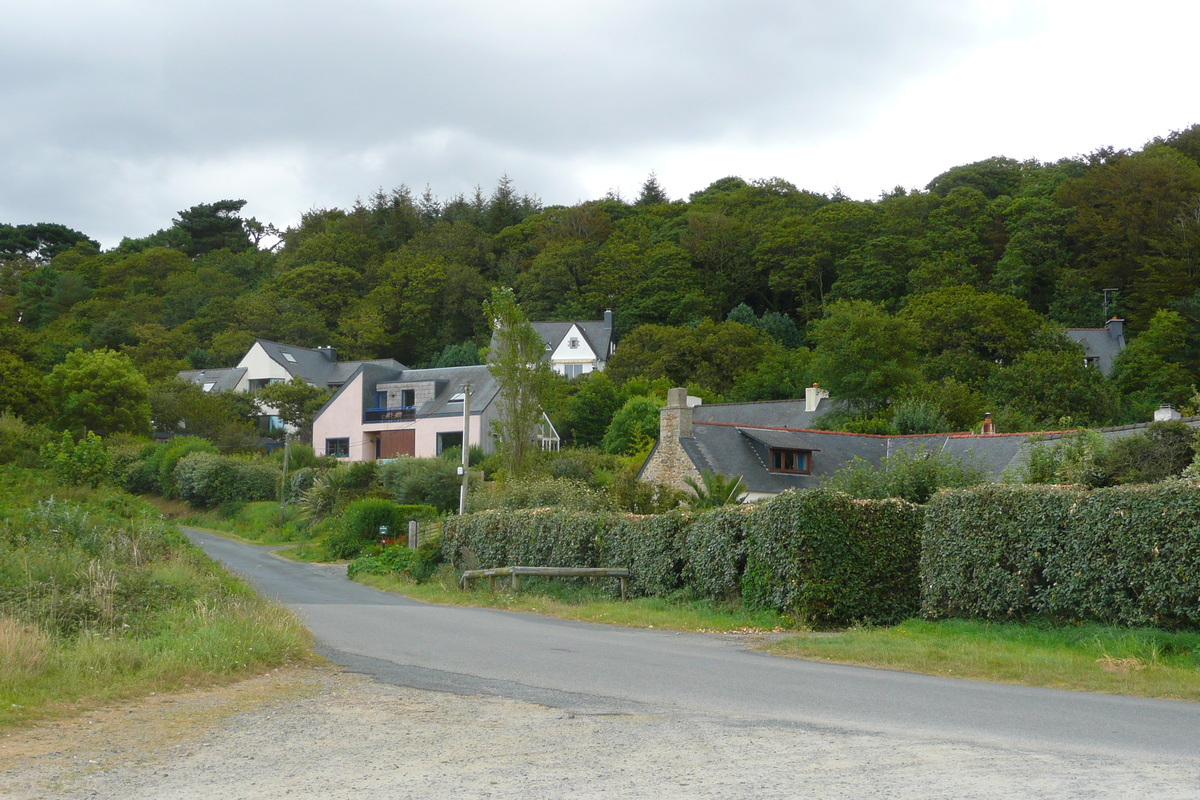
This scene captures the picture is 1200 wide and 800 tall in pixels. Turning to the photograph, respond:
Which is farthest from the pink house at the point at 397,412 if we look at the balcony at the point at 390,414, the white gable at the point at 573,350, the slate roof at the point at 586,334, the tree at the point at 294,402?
the slate roof at the point at 586,334

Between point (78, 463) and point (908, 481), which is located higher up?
point (78, 463)

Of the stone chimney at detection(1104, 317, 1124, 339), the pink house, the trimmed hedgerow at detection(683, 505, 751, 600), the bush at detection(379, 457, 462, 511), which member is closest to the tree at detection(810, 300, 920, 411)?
the pink house

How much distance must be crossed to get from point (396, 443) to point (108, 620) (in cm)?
5004

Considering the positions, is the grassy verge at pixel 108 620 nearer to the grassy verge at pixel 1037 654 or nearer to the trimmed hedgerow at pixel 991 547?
the grassy verge at pixel 1037 654

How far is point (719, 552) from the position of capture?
19.8 metres

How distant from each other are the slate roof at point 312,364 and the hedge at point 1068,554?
65.9 m

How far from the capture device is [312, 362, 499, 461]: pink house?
59688mm

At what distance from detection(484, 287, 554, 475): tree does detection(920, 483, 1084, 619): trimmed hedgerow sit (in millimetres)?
21208

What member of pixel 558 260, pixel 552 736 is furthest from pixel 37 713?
pixel 558 260

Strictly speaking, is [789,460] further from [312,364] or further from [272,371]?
[312,364]

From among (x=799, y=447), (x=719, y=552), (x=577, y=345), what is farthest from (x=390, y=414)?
(x=719, y=552)

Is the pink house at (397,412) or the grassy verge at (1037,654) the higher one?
the pink house at (397,412)

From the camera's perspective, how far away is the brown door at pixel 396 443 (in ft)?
200

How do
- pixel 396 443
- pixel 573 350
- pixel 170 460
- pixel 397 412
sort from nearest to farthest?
pixel 170 460, pixel 396 443, pixel 397 412, pixel 573 350
